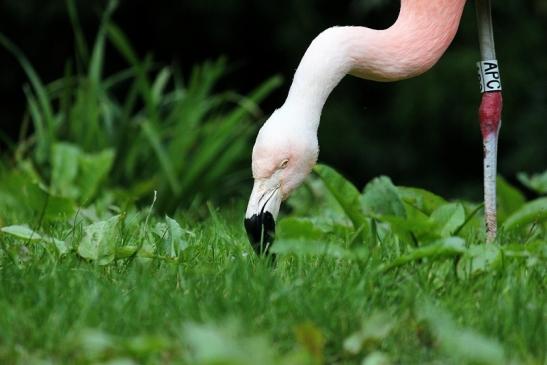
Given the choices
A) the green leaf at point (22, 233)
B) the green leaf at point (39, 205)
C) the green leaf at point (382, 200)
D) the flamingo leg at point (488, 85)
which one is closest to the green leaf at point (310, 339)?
the green leaf at point (22, 233)

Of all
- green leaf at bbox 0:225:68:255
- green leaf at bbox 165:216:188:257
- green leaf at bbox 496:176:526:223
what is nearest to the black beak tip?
green leaf at bbox 165:216:188:257

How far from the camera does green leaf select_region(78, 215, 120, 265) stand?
10.4ft

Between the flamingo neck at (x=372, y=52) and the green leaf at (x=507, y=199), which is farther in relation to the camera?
the green leaf at (x=507, y=199)

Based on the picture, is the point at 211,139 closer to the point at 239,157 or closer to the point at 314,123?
the point at 239,157

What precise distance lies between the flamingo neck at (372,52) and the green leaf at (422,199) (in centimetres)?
60

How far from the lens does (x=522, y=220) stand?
3.95 m

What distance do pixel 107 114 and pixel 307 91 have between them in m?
2.92

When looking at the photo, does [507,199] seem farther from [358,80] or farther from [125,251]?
[358,80]

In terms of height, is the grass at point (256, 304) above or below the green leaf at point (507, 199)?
below

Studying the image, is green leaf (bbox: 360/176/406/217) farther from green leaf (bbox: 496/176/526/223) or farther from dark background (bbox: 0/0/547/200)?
dark background (bbox: 0/0/547/200)

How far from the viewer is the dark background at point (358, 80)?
860 centimetres

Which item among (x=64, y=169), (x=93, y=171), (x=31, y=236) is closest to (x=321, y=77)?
(x=31, y=236)

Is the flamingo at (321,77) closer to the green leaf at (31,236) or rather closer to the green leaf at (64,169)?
the green leaf at (31,236)

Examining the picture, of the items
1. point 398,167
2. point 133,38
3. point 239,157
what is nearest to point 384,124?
point 398,167
